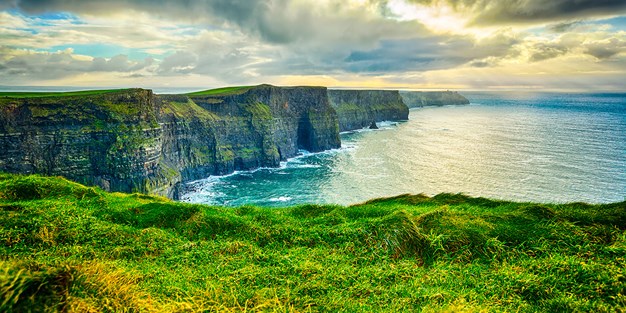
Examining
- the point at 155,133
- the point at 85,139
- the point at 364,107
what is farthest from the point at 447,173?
the point at 364,107

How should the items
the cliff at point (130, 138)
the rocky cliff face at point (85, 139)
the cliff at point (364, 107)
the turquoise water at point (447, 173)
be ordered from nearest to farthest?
the rocky cliff face at point (85, 139)
the cliff at point (130, 138)
the turquoise water at point (447, 173)
the cliff at point (364, 107)

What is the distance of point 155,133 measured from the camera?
173ft

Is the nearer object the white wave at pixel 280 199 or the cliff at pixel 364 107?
the white wave at pixel 280 199

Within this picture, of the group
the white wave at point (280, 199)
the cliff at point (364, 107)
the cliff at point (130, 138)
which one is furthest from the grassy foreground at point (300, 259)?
the cliff at point (364, 107)

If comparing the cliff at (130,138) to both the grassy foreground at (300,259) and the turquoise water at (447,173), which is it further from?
the grassy foreground at (300,259)

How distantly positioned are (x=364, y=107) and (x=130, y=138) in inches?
4849

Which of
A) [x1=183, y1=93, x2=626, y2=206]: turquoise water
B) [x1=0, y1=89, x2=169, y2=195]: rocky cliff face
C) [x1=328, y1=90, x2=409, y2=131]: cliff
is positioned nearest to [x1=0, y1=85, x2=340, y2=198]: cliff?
[x1=0, y1=89, x2=169, y2=195]: rocky cliff face

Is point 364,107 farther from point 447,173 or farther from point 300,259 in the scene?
point 300,259

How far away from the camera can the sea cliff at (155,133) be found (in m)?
44.1

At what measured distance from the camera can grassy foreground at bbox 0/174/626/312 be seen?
17.4ft

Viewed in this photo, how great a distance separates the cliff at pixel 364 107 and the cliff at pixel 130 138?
69.1 meters

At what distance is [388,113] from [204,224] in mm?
170425

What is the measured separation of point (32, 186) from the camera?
13.4 m

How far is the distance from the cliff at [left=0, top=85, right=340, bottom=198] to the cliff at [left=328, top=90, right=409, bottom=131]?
69063 mm
